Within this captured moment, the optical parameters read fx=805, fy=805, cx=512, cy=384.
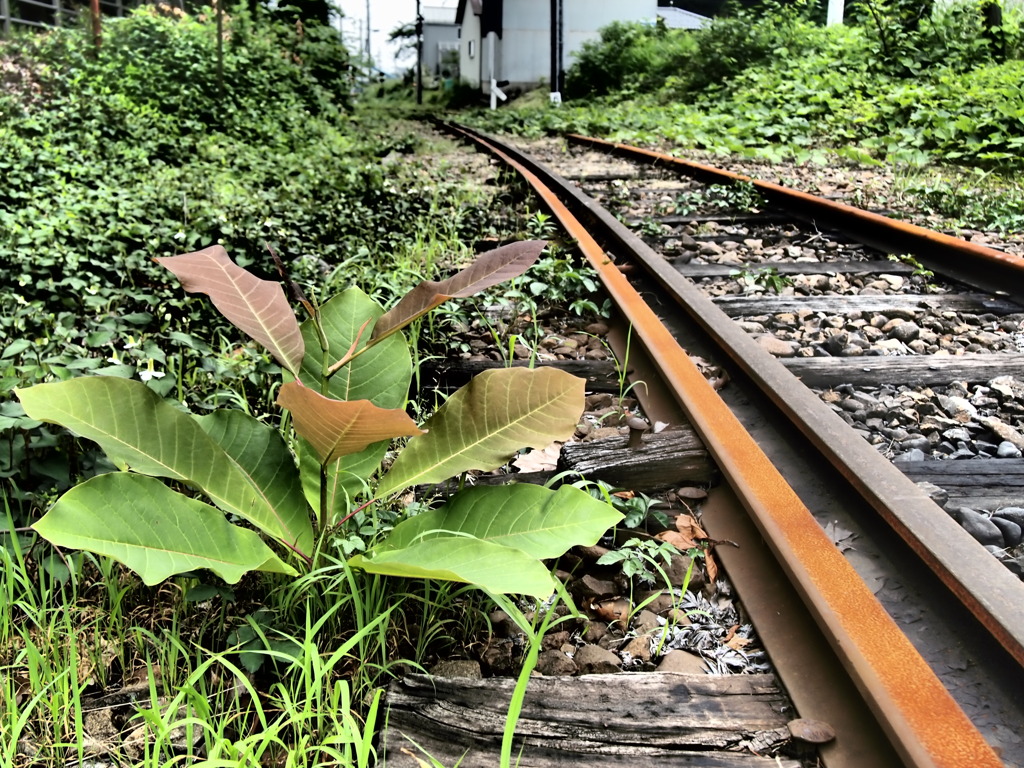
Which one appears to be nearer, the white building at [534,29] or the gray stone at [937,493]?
the gray stone at [937,493]

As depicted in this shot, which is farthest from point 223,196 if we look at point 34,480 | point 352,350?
point 352,350

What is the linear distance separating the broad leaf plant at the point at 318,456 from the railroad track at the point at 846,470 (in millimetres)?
338

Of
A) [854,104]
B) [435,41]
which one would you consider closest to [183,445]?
[854,104]

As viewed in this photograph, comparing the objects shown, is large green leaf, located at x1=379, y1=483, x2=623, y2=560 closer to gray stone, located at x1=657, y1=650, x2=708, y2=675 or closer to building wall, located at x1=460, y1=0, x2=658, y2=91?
gray stone, located at x1=657, y1=650, x2=708, y2=675

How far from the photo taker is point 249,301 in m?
1.38

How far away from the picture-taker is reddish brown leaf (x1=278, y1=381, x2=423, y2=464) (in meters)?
1.16

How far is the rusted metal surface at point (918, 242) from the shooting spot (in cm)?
316

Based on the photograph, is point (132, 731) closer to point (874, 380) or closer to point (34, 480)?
point (34, 480)

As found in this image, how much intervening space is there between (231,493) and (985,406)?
191cm

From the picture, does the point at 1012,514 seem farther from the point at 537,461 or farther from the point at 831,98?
the point at 831,98

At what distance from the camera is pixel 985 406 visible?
2145mm

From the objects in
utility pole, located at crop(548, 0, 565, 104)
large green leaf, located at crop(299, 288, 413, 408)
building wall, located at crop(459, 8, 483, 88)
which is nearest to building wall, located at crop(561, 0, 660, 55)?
building wall, located at crop(459, 8, 483, 88)

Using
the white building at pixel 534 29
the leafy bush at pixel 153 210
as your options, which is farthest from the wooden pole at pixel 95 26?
the white building at pixel 534 29

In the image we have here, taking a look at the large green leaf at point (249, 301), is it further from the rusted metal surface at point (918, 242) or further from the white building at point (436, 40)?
the white building at point (436, 40)
